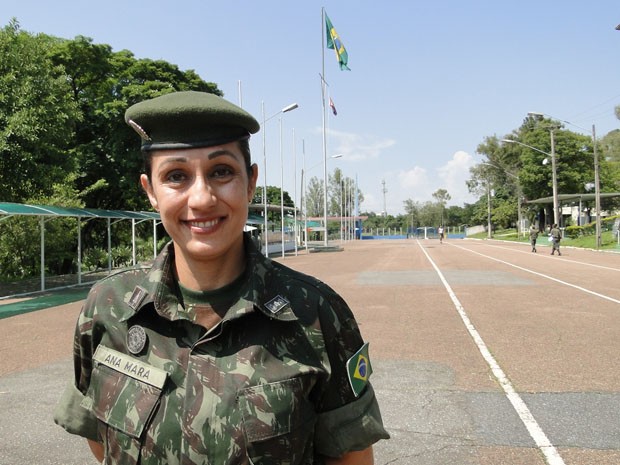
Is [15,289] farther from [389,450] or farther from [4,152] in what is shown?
[389,450]

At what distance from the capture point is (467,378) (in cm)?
559

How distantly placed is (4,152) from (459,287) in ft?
37.9

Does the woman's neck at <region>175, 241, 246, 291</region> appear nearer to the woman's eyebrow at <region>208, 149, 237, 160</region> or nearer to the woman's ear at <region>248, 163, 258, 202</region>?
the woman's ear at <region>248, 163, 258, 202</region>

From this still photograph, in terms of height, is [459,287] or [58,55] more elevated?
[58,55]

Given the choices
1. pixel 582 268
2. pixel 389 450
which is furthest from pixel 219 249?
pixel 582 268

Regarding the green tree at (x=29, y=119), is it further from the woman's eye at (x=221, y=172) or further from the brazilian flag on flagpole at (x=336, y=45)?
the brazilian flag on flagpole at (x=336, y=45)

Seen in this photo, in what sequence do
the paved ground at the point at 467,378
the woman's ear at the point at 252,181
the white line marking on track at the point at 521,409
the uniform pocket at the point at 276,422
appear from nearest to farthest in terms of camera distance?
the uniform pocket at the point at 276,422, the woman's ear at the point at 252,181, the white line marking on track at the point at 521,409, the paved ground at the point at 467,378

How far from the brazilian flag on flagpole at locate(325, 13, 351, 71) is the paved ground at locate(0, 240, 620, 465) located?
27188 millimetres

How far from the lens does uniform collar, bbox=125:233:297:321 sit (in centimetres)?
146

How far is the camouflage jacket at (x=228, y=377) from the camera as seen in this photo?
1.39m

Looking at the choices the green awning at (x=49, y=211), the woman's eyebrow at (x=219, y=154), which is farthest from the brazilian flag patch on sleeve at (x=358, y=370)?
the green awning at (x=49, y=211)

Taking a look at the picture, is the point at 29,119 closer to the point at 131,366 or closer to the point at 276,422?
the point at 131,366

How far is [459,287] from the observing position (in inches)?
535

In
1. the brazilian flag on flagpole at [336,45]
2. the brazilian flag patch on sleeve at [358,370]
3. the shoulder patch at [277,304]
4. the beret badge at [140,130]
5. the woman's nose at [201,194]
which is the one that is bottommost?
the brazilian flag patch on sleeve at [358,370]
